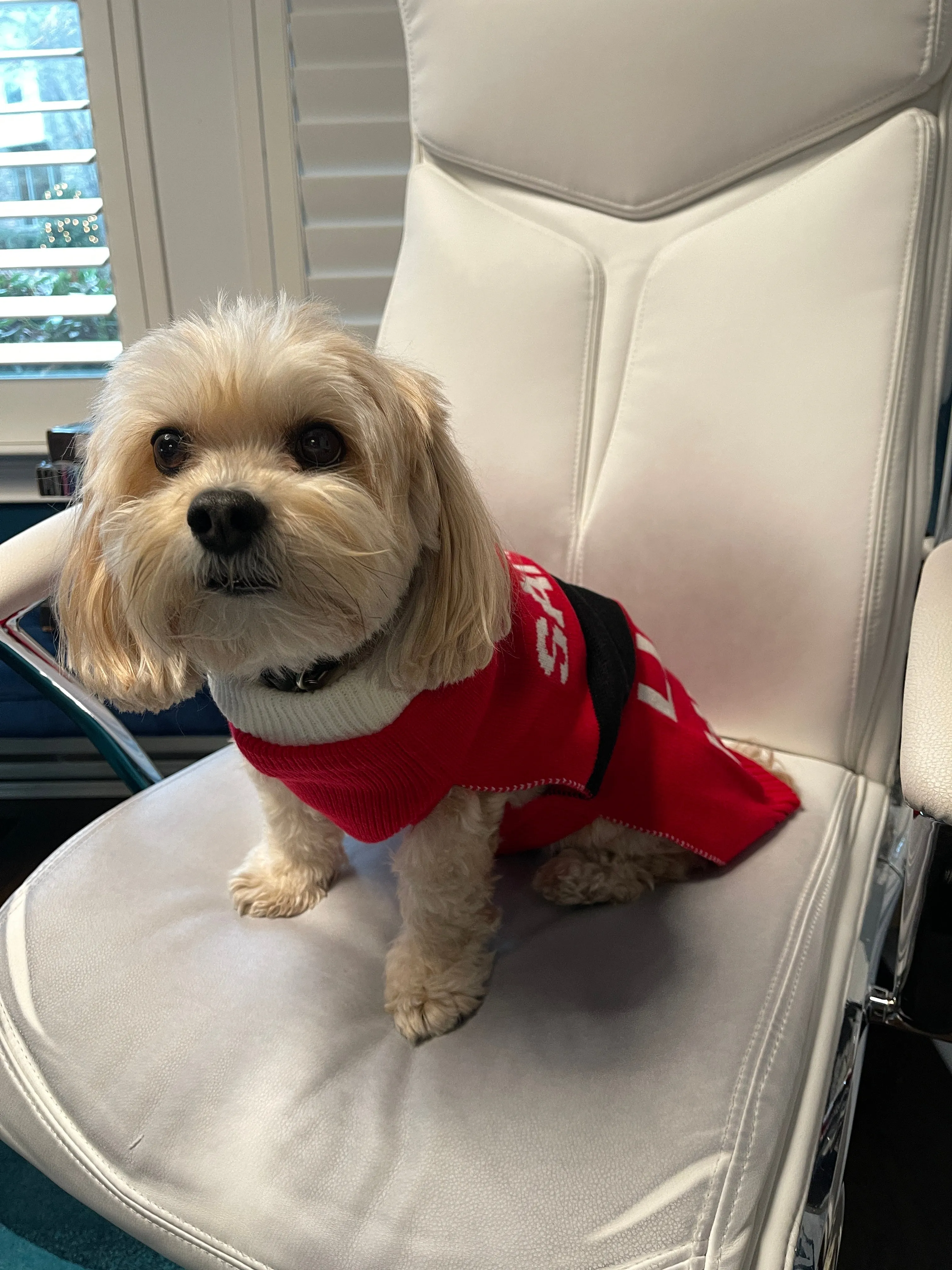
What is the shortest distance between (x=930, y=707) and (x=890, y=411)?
1.51ft

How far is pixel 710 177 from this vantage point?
1.05 meters

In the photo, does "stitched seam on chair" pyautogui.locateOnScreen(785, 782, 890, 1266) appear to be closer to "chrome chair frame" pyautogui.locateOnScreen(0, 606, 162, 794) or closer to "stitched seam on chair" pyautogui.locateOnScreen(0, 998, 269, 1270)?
"stitched seam on chair" pyautogui.locateOnScreen(0, 998, 269, 1270)

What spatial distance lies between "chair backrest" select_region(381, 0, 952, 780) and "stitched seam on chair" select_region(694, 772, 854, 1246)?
0.37ft

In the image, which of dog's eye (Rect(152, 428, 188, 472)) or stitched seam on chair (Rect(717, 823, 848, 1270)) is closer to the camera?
stitched seam on chair (Rect(717, 823, 848, 1270))

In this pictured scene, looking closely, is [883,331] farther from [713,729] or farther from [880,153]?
[713,729]

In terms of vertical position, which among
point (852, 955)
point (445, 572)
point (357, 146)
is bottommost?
point (852, 955)

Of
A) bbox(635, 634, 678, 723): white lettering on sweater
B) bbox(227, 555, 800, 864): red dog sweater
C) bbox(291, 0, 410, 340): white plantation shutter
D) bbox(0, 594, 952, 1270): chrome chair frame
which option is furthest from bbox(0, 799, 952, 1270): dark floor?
bbox(291, 0, 410, 340): white plantation shutter

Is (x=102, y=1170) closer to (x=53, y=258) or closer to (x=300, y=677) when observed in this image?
(x=300, y=677)

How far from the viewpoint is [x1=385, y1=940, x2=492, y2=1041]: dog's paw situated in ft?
2.49

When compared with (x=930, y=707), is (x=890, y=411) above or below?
above

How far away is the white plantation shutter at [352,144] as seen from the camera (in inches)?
61.0

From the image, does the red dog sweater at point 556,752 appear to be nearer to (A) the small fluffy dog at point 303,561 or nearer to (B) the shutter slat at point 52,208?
(A) the small fluffy dog at point 303,561

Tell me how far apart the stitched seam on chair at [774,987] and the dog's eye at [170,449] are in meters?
0.64

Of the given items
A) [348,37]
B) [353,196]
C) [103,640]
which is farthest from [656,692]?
[348,37]
